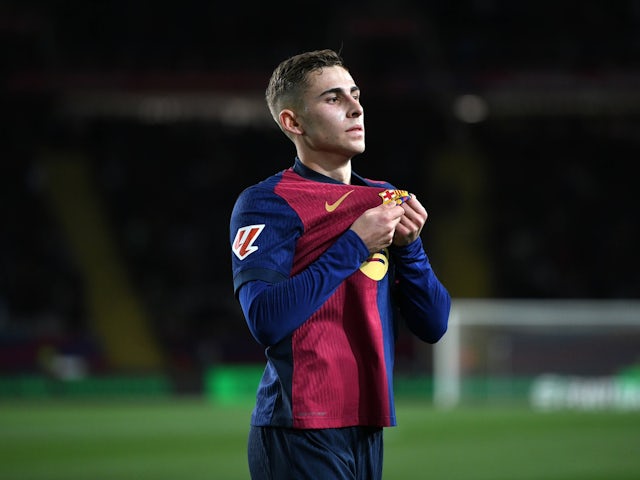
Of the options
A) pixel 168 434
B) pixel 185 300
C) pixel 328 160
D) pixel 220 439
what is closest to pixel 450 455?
pixel 220 439

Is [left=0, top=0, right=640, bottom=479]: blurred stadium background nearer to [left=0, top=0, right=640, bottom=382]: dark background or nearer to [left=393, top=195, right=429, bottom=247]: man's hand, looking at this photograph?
[left=0, top=0, right=640, bottom=382]: dark background

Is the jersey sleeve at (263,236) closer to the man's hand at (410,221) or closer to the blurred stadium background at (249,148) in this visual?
the man's hand at (410,221)

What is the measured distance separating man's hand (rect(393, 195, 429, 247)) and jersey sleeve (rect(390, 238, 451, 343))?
0.03 metres

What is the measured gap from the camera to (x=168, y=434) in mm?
11867

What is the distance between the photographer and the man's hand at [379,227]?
7.97 feet

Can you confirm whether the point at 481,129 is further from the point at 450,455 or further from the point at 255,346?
the point at 450,455

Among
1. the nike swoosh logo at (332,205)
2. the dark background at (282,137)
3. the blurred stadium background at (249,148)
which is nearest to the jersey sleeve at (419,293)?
the nike swoosh logo at (332,205)

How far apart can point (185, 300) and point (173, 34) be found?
5.39m

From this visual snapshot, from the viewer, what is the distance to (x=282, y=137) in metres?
23.6

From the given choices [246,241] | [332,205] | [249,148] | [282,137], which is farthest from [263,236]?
[249,148]

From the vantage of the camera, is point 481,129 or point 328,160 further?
point 481,129

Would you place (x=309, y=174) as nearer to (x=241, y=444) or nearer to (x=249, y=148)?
(x=241, y=444)

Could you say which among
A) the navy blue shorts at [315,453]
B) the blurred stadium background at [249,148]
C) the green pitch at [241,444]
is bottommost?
the green pitch at [241,444]

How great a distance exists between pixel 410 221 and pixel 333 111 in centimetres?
33
